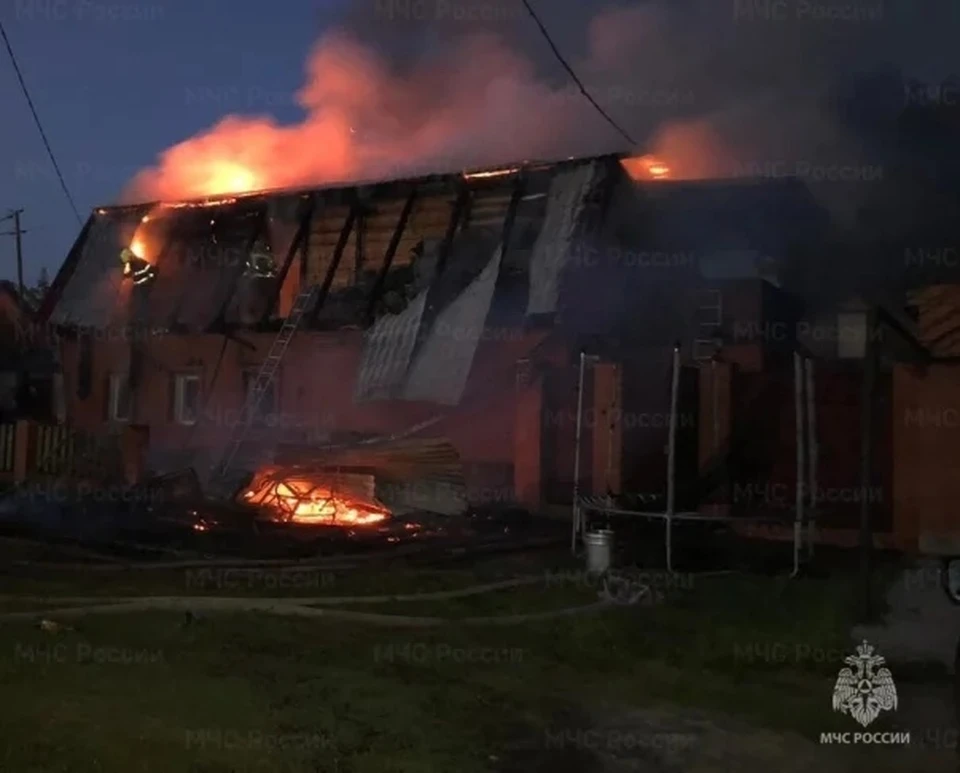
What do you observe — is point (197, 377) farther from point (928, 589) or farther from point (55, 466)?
point (928, 589)

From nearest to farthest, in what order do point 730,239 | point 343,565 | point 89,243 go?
1. point 343,565
2. point 730,239
3. point 89,243

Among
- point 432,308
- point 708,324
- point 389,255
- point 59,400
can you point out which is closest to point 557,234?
point 432,308

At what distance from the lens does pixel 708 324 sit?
14.7 meters

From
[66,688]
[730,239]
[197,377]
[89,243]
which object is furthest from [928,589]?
[89,243]

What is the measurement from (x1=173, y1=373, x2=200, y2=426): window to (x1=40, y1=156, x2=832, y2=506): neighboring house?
0.14ft

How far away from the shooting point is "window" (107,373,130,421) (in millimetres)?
19586

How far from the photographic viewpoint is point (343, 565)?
32.8 feet

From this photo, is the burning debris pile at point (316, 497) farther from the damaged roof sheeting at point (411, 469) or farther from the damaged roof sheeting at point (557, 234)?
the damaged roof sheeting at point (557, 234)

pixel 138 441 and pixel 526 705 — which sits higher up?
pixel 138 441

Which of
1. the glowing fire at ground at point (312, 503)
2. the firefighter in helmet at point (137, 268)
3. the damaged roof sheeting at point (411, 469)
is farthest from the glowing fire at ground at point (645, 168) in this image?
the firefighter in helmet at point (137, 268)

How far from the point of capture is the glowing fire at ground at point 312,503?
14.1 m

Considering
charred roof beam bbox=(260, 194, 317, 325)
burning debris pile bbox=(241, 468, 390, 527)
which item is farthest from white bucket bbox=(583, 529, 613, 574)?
charred roof beam bbox=(260, 194, 317, 325)

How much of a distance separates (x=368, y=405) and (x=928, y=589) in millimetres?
9809

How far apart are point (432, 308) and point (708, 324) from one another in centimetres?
430
